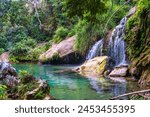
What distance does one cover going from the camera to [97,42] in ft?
86.0

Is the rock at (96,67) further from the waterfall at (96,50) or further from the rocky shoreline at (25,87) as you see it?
the rocky shoreline at (25,87)

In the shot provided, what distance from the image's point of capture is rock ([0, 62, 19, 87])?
456 inches

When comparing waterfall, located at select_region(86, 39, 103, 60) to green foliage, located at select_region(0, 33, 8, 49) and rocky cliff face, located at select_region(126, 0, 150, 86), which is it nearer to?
rocky cliff face, located at select_region(126, 0, 150, 86)

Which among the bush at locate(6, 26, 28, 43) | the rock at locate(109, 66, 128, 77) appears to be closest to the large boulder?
the bush at locate(6, 26, 28, 43)

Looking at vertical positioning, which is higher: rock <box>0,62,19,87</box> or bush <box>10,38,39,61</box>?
rock <box>0,62,19,87</box>

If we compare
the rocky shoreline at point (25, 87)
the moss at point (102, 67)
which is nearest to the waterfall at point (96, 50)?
the moss at point (102, 67)

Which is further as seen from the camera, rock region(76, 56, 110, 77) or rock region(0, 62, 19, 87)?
rock region(76, 56, 110, 77)

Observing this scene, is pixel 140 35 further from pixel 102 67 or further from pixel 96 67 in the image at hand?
pixel 96 67

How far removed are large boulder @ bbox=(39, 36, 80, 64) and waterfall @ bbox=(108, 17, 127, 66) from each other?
7.25 metres

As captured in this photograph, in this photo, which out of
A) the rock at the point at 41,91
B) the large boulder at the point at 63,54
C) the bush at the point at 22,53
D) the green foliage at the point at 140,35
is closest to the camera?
the rock at the point at 41,91

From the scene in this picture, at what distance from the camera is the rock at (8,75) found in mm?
11580

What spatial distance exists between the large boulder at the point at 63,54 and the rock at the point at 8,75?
636 inches

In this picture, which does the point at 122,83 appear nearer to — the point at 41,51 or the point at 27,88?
the point at 27,88

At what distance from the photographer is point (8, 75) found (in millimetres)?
12289
